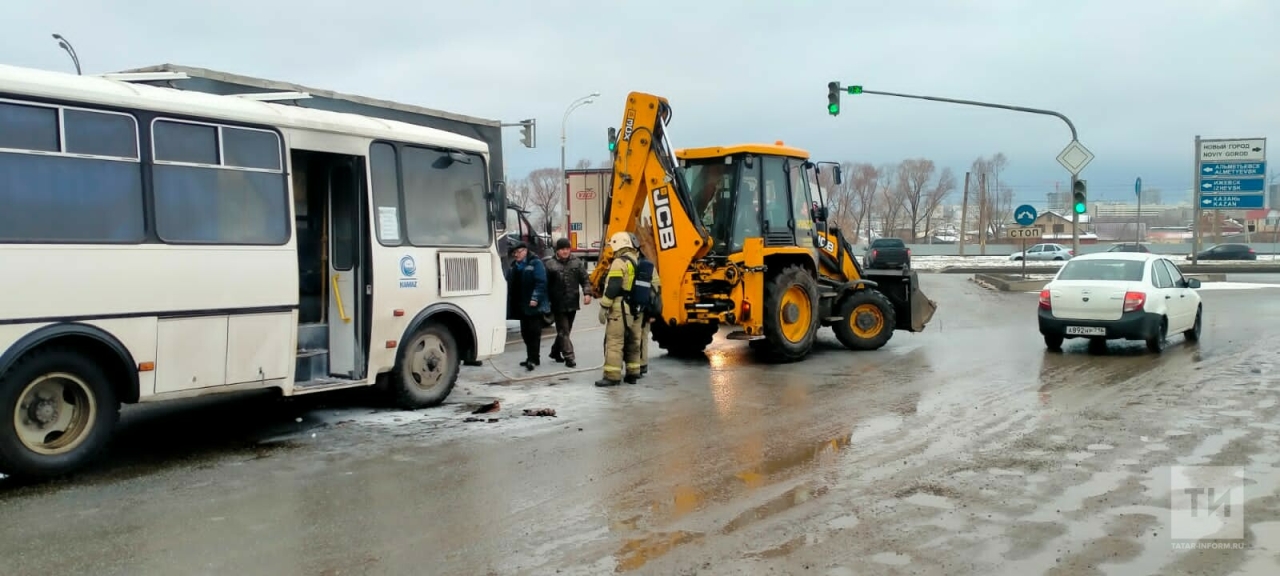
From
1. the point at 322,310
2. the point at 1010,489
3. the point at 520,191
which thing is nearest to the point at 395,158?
the point at 322,310

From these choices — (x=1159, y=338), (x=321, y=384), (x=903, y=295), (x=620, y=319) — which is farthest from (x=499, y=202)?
(x=1159, y=338)

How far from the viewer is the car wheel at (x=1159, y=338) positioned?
534 inches

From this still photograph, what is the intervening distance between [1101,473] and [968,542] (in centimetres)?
208

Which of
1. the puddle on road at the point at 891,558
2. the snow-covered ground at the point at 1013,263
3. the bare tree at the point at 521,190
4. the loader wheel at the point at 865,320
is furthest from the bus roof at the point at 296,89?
the bare tree at the point at 521,190

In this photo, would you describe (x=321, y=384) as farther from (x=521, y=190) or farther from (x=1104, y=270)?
(x=521, y=190)

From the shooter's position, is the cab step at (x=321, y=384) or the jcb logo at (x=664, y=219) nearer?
the cab step at (x=321, y=384)

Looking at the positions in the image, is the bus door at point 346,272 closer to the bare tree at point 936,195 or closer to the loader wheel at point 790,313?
the loader wheel at point 790,313

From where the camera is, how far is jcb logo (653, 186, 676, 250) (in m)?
12.6

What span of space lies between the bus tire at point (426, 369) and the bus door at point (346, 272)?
46 cm

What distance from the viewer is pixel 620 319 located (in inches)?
441

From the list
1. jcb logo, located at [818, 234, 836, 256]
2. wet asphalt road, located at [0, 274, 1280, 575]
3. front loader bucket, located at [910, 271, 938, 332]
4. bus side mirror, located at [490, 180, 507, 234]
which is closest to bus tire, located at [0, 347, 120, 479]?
wet asphalt road, located at [0, 274, 1280, 575]

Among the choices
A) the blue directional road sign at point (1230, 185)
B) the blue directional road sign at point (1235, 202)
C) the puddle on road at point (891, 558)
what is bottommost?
the puddle on road at point (891, 558)

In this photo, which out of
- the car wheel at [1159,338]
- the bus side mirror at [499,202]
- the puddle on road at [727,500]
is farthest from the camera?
the car wheel at [1159,338]

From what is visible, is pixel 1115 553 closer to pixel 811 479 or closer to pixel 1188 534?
pixel 1188 534
